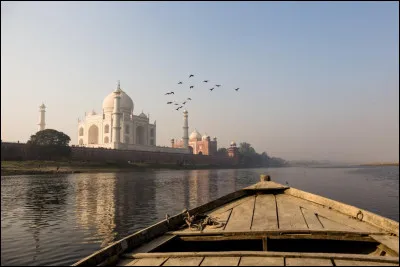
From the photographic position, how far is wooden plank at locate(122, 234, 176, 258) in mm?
5914

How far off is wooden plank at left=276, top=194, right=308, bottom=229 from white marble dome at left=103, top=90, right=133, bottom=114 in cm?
9436

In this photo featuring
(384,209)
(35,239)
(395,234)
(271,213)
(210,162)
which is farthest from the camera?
(210,162)

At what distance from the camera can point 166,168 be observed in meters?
87.1

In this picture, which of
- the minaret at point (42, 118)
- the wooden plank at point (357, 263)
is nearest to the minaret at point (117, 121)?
the minaret at point (42, 118)

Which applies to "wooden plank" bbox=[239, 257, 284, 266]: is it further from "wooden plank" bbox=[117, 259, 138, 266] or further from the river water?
the river water

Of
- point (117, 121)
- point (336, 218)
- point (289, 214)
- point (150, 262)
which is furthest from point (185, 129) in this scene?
point (150, 262)

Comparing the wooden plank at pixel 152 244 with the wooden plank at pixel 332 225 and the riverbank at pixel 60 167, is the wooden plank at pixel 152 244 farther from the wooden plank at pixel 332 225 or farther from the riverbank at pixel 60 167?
the riverbank at pixel 60 167

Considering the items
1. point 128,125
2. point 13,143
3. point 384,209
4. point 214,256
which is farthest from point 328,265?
point 128,125

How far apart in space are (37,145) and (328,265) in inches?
2625

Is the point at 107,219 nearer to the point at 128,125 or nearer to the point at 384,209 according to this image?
the point at 384,209

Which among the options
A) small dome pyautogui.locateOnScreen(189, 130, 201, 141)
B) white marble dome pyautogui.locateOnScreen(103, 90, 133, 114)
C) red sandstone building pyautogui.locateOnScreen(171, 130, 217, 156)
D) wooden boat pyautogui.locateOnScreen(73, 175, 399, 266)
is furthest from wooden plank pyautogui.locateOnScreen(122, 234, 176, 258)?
small dome pyautogui.locateOnScreen(189, 130, 201, 141)

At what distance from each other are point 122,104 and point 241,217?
96.7 m

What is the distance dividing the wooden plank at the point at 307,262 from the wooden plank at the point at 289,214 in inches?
90.9

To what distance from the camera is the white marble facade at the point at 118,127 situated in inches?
3644
